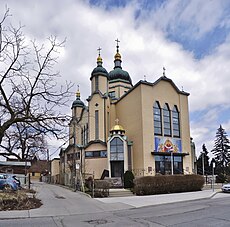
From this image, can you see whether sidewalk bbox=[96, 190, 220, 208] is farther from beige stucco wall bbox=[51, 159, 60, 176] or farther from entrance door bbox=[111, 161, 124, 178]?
beige stucco wall bbox=[51, 159, 60, 176]

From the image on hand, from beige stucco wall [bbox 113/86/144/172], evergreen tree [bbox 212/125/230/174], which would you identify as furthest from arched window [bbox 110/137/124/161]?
evergreen tree [bbox 212/125/230/174]

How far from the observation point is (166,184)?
926 inches

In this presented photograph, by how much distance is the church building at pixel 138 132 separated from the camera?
32.9 meters

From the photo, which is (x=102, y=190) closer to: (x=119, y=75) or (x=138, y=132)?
(x=138, y=132)

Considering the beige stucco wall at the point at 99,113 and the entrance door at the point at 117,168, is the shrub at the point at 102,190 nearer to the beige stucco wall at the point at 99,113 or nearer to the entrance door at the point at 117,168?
the entrance door at the point at 117,168

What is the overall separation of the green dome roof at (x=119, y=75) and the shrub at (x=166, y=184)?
2481 centimetres

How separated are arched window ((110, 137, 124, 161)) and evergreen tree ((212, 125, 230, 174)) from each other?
110 ft

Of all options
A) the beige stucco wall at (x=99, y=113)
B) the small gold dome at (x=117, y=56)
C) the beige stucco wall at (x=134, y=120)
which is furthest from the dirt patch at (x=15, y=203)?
the small gold dome at (x=117, y=56)

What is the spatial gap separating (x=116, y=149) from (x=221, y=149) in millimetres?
36313

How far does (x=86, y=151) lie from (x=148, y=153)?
8500mm

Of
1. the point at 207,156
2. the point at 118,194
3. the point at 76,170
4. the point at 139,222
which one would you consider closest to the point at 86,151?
the point at 76,170

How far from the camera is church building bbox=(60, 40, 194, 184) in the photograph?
32.9m

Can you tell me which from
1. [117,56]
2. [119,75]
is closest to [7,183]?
[119,75]

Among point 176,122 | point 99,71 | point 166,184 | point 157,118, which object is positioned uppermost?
point 99,71
